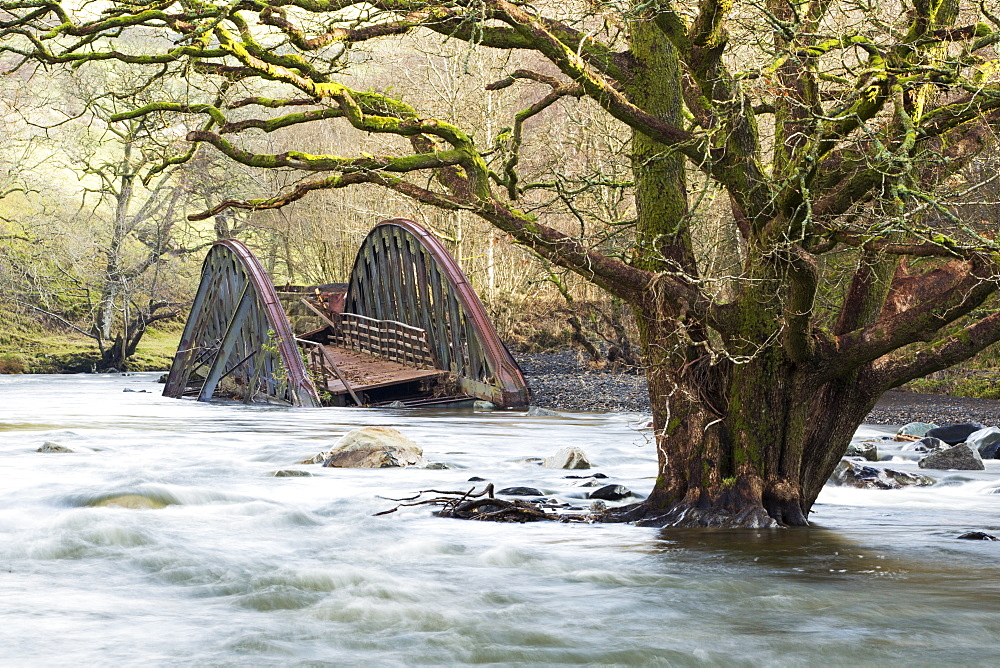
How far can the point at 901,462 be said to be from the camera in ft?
→ 42.7

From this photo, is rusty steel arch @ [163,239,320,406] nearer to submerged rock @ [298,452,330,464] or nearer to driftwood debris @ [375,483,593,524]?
submerged rock @ [298,452,330,464]

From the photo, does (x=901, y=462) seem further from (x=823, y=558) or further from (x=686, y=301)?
(x=686, y=301)

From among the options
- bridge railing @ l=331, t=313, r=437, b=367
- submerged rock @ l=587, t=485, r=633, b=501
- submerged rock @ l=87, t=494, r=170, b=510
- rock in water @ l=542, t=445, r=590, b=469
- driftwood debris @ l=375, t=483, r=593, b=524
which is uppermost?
bridge railing @ l=331, t=313, r=437, b=367

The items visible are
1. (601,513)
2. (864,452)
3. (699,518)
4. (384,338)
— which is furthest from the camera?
(384,338)

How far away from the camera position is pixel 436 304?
73.7 feet

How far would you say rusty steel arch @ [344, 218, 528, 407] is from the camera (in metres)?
20.8

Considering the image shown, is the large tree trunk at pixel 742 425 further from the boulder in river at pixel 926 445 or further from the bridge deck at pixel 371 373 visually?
the bridge deck at pixel 371 373

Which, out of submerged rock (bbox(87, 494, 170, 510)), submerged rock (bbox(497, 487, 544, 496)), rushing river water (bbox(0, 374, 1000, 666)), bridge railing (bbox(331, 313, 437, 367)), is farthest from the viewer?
bridge railing (bbox(331, 313, 437, 367))

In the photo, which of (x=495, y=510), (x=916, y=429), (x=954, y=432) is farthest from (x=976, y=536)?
(x=916, y=429)

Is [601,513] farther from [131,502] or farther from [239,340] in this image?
[239,340]

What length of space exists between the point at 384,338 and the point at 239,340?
11.4 ft

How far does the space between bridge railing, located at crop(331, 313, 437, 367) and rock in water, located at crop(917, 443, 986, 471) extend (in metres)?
12.9

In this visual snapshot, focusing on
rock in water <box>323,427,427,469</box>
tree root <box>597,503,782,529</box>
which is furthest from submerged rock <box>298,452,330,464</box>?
tree root <box>597,503,782,529</box>

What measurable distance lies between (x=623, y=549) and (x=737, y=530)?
844 millimetres
